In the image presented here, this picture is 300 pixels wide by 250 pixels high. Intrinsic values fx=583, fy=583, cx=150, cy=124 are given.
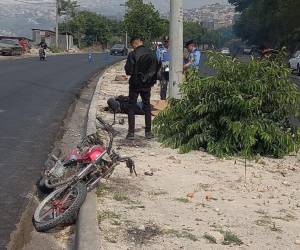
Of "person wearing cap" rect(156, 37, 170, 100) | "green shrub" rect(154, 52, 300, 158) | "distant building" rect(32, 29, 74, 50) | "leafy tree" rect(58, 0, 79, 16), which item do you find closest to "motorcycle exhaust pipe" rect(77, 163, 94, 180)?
"green shrub" rect(154, 52, 300, 158)

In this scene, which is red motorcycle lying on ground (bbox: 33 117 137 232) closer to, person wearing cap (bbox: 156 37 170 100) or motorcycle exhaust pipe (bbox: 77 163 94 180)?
motorcycle exhaust pipe (bbox: 77 163 94 180)

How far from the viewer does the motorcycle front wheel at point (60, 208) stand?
18.7 feet

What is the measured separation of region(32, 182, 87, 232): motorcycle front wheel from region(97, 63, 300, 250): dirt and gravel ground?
0.27 metres

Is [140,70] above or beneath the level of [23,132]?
above

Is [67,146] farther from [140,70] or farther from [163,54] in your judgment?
[163,54]

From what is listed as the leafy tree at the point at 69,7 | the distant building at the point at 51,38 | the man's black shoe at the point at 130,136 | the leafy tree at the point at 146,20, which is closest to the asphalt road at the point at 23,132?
the man's black shoe at the point at 130,136

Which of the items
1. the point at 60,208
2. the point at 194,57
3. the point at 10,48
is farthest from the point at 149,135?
the point at 10,48

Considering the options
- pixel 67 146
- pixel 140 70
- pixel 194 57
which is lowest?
pixel 67 146

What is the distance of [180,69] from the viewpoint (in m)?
11.6

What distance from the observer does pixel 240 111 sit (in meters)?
8.91

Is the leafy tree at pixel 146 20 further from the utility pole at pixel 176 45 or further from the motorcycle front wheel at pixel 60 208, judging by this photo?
the motorcycle front wheel at pixel 60 208

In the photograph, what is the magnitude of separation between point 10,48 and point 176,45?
135 feet

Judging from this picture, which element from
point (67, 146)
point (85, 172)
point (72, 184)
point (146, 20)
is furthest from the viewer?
point (146, 20)

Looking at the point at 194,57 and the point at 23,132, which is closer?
the point at 23,132
